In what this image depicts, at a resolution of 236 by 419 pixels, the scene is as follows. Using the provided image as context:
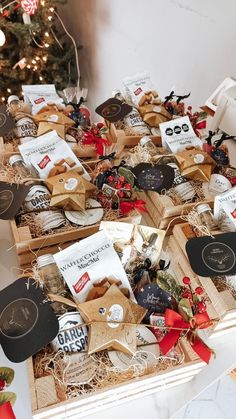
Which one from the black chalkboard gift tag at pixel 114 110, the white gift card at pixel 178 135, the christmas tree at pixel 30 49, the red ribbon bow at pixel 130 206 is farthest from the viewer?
the christmas tree at pixel 30 49

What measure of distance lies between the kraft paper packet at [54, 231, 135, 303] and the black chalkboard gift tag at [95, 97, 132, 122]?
64 cm

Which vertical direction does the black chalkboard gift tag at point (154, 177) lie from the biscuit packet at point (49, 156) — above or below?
above

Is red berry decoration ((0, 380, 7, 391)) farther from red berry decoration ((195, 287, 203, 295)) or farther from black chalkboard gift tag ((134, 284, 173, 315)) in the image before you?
red berry decoration ((195, 287, 203, 295))

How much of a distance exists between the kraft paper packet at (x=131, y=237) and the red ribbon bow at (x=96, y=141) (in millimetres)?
478

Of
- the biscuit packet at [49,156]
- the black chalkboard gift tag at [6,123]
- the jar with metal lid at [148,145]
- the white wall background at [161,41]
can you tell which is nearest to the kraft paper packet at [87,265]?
the biscuit packet at [49,156]

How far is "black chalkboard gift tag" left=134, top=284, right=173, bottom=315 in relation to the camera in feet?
2.68

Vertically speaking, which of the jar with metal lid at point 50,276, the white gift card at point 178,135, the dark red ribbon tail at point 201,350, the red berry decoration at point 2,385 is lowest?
the red berry decoration at point 2,385

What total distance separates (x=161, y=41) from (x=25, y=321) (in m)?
1.71

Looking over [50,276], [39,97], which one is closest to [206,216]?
[50,276]

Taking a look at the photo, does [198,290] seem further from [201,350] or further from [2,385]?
[2,385]

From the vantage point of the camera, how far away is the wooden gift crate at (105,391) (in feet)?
2.25

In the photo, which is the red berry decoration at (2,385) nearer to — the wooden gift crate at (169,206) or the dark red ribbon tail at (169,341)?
the dark red ribbon tail at (169,341)

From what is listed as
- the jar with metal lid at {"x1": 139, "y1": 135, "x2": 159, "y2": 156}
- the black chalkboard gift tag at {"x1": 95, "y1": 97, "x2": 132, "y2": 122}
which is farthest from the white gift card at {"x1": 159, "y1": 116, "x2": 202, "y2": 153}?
the black chalkboard gift tag at {"x1": 95, "y1": 97, "x2": 132, "y2": 122}

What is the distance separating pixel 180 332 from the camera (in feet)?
2.53
